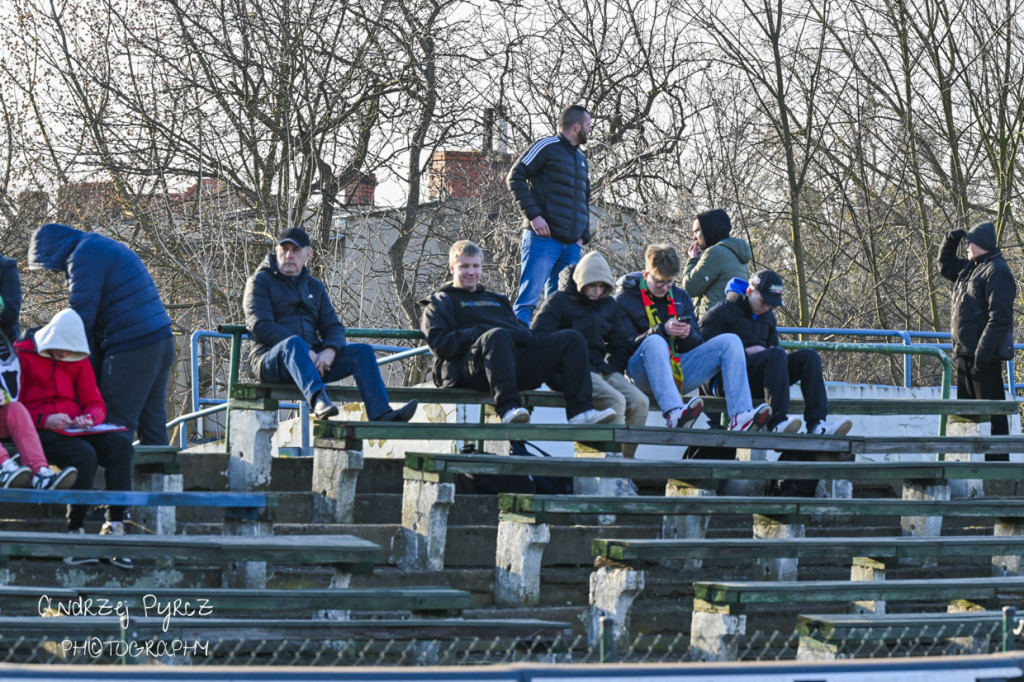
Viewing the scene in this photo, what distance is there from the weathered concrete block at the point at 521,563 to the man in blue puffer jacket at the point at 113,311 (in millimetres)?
2143

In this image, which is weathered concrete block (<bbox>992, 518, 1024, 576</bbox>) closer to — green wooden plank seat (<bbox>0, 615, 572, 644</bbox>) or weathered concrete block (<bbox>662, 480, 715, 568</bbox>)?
weathered concrete block (<bbox>662, 480, 715, 568</bbox>)

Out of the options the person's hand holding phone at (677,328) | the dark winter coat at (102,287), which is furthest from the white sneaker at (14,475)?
the person's hand holding phone at (677,328)

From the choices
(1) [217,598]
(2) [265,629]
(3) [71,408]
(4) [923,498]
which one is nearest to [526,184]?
(4) [923,498]

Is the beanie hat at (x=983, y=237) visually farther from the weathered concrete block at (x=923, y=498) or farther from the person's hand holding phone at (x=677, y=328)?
the person's hand holding phone at (x=677, y=328)

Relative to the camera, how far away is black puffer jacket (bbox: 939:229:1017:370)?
952cm

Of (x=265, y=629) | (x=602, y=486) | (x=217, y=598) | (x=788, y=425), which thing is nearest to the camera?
(x=265, y=629)

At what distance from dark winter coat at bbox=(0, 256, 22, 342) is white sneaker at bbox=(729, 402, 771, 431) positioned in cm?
414

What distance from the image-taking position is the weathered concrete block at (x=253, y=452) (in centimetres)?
739

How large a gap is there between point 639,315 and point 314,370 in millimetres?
2254

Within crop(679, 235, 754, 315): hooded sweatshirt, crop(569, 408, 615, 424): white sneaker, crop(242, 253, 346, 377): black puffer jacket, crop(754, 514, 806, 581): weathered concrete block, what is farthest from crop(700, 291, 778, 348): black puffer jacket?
crop(242, 253, 346, 377): black puffer jacket

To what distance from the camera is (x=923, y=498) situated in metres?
7.93

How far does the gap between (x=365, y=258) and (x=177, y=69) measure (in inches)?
136

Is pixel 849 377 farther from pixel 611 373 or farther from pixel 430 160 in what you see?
pixel 611 373

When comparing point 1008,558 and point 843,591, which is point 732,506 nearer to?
point 843,591
